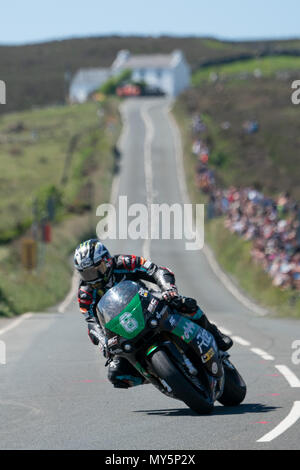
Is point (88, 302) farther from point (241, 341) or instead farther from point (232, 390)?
point (241, 341)

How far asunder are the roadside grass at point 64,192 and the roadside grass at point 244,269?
243 inches

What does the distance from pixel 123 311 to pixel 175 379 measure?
0.80 m

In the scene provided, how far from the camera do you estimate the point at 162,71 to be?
14375cm

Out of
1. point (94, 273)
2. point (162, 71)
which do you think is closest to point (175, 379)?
point (94, 273)

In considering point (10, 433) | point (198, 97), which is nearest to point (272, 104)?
point (198, 97)

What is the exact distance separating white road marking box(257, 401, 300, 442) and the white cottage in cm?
13309

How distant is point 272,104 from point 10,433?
8977cm


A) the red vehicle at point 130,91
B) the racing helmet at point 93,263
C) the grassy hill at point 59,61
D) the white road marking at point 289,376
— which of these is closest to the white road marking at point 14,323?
the white road marking at point 289,376

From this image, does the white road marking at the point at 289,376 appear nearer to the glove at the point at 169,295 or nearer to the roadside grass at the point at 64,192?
the glove at the point at 169,295

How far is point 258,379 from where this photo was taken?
35.7 feet

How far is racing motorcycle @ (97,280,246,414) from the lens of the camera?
8.12 m

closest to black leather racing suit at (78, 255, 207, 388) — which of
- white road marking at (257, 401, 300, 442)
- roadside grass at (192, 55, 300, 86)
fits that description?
white road marking at (257, 401, 300, 442)

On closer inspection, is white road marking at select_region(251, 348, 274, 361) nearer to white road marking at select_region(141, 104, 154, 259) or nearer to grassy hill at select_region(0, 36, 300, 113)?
white road marking at select_region(141, 104, 154, 259)
